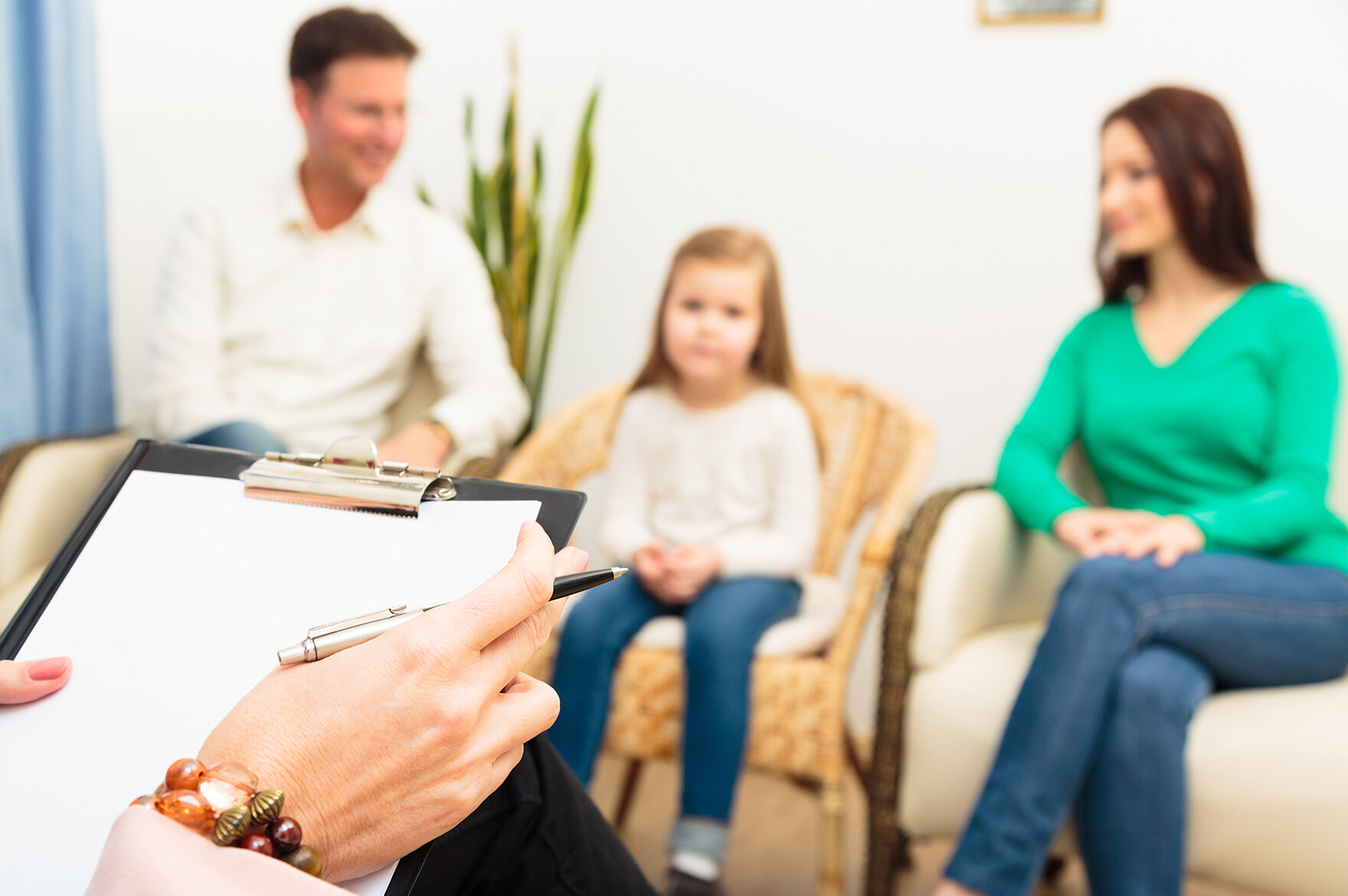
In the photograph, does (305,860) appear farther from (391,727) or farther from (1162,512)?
(1162,512)

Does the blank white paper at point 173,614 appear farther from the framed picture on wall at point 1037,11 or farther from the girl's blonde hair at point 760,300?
the framed picture on wall at point 1037,11

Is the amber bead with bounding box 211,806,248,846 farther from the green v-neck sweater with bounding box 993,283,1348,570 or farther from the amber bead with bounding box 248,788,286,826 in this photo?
the green v-neck sweater with bounding box 993,283,1348,570

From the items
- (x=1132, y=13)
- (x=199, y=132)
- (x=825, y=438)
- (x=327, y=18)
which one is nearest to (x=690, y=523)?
(x=825, y=438)

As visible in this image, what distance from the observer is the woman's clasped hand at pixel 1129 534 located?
1.30m

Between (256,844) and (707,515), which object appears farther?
(707,515)

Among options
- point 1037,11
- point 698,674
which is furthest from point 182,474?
point 1037,11

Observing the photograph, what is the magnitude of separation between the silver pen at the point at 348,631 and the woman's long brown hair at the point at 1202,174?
1341 millimetres

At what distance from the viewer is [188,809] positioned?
16.5 inches

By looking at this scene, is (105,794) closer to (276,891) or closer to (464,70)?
(276,891)

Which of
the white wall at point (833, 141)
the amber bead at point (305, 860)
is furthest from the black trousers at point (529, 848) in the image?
the white wall at point (833, 141)

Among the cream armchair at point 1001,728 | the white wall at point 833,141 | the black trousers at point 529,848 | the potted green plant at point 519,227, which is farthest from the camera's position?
the potted green plant at point 519,227

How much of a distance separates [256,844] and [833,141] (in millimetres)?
2001

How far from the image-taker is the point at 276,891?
1.36 ft

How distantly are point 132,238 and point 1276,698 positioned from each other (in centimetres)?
250
